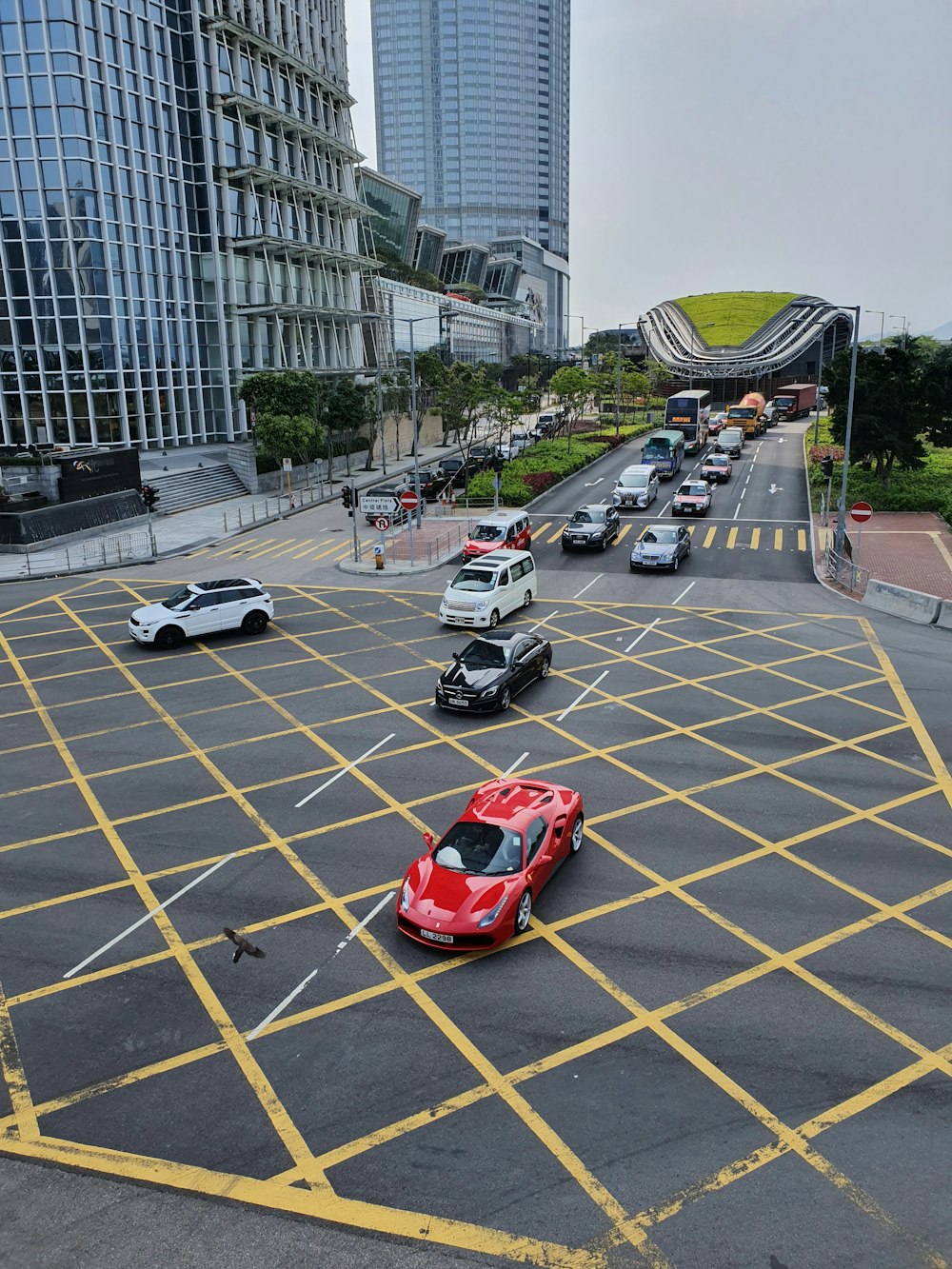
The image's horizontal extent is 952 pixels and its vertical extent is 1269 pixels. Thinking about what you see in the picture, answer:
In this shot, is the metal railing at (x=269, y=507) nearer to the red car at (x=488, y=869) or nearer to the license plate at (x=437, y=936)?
the red car at (x=488, y=869)

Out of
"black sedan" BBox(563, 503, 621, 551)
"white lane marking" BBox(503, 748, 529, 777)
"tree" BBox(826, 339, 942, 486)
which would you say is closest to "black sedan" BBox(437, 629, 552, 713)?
"white lane marking" BBox(503, 748, 529, 777)

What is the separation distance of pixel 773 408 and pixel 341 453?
43776 millimetres

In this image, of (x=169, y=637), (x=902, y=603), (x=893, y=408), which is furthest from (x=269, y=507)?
(x=902, y=603)

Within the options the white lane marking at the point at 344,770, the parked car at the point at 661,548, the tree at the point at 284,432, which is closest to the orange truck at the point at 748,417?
the tree at the point at 284,432

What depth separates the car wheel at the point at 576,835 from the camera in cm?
1342

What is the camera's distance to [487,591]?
1014 inches

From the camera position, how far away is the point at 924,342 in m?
124

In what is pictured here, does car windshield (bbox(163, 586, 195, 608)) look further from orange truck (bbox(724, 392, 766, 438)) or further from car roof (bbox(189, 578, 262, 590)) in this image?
orange truck (bbox(724, 392, 766, 438))

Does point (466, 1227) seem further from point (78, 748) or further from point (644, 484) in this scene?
point (644, 484)

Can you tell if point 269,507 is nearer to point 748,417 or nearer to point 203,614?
point 203,614

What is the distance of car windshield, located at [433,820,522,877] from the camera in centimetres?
1186

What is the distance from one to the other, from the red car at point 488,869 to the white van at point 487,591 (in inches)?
481

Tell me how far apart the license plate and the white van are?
48.5 ft

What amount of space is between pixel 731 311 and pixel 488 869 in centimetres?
14616
